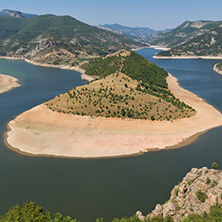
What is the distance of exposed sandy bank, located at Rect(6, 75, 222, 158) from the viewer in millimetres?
78500

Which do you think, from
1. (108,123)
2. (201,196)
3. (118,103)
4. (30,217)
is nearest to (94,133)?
(108,123)

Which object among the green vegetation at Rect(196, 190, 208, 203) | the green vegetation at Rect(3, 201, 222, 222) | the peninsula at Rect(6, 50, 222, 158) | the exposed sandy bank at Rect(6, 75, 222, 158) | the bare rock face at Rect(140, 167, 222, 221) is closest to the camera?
the green vegetation at Rect(3, 201, 222, 222)

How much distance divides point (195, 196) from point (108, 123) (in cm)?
6282

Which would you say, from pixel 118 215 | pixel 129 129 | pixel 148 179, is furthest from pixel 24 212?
pixel 129 129

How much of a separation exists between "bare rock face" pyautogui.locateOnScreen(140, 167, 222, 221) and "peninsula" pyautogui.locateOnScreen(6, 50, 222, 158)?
30.9 m

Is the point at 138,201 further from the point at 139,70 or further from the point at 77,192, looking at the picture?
the point at 139,70

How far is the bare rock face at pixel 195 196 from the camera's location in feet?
132

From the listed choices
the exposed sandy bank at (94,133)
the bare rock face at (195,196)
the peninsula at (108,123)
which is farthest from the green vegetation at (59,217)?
the peninsula at (108,123)

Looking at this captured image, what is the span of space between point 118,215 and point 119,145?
113ft

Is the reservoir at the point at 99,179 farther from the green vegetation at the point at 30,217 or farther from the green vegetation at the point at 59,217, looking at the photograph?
the green vegetation at the point at 30,217

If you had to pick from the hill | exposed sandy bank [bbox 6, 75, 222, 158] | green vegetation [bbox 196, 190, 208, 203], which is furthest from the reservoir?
the hill

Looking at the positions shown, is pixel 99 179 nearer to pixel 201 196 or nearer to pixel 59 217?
pixel 59 217

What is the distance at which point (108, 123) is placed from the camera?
10125 cm

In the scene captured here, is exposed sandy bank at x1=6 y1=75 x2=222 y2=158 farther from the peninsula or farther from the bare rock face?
the bare rock face
